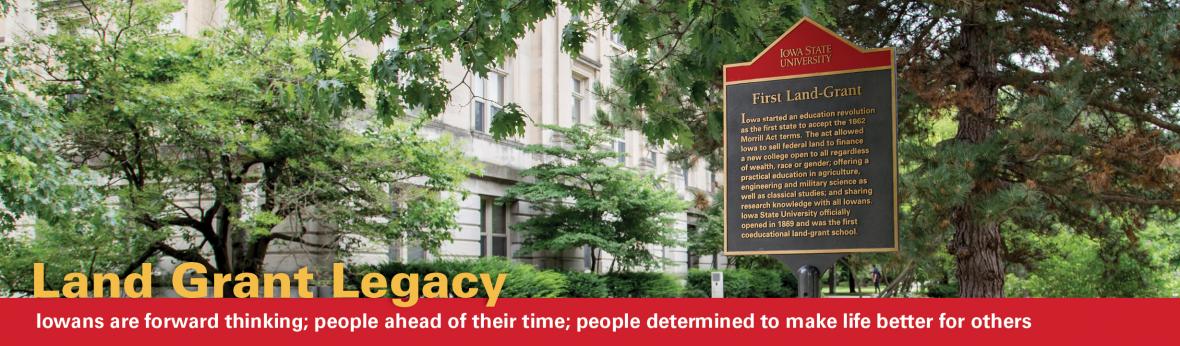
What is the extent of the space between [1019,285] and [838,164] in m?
17.2

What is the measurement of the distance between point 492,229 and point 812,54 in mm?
22417

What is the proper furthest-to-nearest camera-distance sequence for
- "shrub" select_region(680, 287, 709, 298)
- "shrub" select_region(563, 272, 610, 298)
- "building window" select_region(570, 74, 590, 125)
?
"building window" select_region(570, 74, 590, 125) < "shrub" select_region(680, 287, 709, 298) < "shrub" select_region(563, 272, 610, 298)

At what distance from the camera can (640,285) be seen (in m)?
31.4

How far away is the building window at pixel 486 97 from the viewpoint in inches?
1202

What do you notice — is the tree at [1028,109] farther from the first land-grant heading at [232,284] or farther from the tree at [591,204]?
the tree at [591,204]

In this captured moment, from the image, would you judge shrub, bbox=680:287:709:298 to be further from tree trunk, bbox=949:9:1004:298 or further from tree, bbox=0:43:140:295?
tree, bbox=0:43:140:295

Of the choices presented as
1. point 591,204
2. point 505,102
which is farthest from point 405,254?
point 505,102

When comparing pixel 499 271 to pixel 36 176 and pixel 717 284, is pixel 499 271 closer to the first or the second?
pixel 717 284

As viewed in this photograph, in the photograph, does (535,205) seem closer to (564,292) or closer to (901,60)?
(564,292)

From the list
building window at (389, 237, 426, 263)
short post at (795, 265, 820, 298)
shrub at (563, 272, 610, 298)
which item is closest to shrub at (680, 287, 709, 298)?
shrub at (563, 272, 610, 298)

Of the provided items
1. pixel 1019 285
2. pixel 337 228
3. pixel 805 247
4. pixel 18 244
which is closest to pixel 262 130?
pixel 337 228

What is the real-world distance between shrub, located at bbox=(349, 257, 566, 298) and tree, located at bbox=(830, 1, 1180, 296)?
10.1 metres

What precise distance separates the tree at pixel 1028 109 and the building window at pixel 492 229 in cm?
1574

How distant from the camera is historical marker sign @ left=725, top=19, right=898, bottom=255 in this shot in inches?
358
